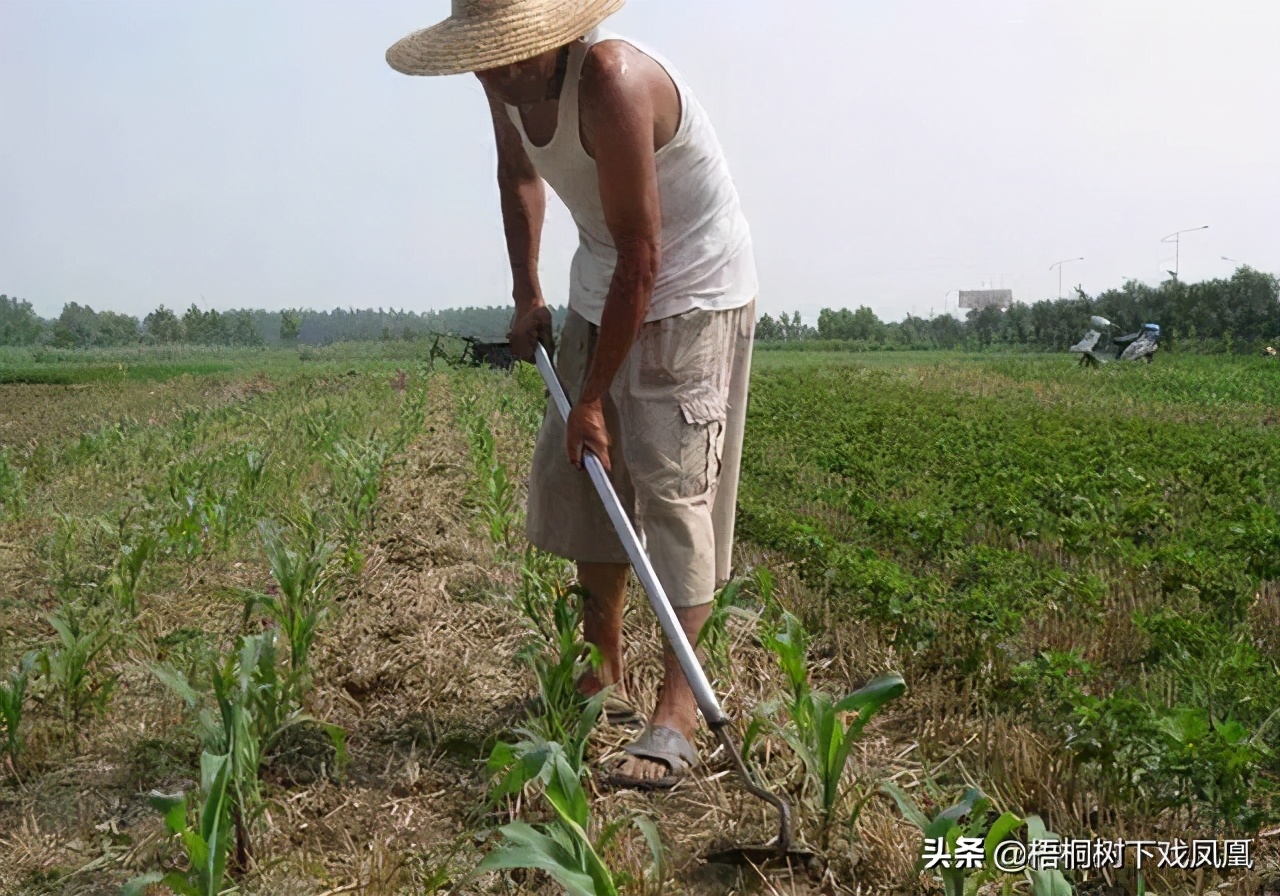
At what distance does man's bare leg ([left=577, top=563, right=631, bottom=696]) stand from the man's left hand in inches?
17.3

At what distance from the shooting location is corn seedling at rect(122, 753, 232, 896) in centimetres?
189

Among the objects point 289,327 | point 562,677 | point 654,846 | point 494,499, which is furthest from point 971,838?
point 289,327

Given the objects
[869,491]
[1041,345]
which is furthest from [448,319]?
[869,491]

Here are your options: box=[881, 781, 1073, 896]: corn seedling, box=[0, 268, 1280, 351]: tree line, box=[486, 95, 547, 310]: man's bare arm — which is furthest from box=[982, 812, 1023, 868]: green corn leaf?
box=[0, 268, 1280, 351]: tree line

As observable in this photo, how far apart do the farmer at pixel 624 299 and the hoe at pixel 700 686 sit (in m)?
0.12

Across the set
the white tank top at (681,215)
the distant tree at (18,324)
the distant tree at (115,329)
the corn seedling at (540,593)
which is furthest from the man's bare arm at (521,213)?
the distant tree at (115,329)

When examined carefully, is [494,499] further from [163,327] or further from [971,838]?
[163,327]

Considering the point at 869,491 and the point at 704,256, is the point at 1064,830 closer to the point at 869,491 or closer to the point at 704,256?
the point at 704,256

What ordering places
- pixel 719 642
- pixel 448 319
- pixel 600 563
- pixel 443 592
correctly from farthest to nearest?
1. pixel 448 319
2. pixel 443 592
3. pixel 719 642
4. pixel 600 563

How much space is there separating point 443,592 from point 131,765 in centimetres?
141

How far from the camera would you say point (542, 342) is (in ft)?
9.85

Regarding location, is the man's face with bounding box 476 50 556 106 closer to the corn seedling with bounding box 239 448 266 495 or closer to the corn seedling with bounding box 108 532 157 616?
the corn seedling with bounding box 108 532 157 616

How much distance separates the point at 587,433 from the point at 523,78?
80 cm

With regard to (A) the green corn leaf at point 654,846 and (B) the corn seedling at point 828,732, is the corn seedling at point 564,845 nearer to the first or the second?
(A) the green corn leaf at point 654,846
